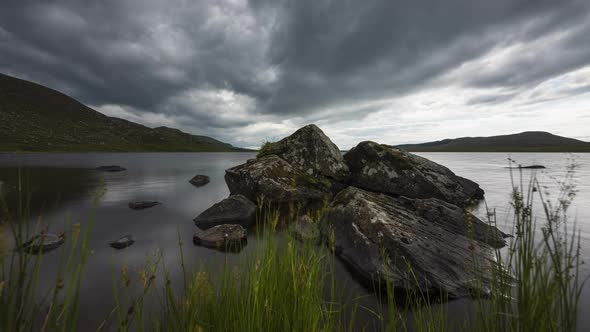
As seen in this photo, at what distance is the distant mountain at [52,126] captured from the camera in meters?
117

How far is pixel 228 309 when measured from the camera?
313 cm

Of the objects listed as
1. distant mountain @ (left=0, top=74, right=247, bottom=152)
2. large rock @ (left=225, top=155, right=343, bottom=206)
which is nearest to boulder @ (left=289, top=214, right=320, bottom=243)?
large rock @ (left=225, top=155, right=343, bottom=206)

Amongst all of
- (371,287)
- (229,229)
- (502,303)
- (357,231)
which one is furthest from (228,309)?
(229,229)

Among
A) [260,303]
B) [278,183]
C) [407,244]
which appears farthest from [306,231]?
[278,183]

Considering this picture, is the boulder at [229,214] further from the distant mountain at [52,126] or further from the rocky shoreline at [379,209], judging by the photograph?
the distant mountain at [52,126]

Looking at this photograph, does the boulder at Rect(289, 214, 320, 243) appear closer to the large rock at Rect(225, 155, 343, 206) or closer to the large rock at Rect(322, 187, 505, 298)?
the large rock at Rect(322, 187, 505, 298)

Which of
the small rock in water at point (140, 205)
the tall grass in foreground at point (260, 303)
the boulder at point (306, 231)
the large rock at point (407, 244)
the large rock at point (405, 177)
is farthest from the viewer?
the small rock in water at point (140, 205)

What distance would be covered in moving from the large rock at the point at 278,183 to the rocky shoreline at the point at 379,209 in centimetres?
5

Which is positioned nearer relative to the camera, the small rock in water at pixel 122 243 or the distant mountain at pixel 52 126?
the small rock in water at pixel 122 243

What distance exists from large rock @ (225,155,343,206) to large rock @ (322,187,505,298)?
4861mm

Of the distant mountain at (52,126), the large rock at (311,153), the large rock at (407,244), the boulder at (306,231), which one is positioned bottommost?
the large rock at (407,244)

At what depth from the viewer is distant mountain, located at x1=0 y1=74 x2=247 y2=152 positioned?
11675 centimetres

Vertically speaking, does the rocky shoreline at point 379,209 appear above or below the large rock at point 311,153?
below

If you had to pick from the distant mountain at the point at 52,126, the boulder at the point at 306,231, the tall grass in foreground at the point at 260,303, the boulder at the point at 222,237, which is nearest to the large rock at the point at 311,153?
the boulder at the point at 222,237
